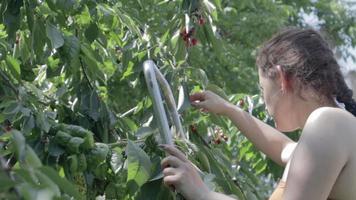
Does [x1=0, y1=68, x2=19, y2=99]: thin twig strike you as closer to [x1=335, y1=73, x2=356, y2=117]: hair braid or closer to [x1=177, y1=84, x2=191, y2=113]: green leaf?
[x1=177, y1=84, x2=191, y2=113]: green leaf

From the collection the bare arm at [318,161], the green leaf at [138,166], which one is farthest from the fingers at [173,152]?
the bare arm at [318,161]

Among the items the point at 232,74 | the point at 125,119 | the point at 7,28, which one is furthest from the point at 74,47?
the point at 232,74

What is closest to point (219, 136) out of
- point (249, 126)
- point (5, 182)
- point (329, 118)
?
point (249, 126)

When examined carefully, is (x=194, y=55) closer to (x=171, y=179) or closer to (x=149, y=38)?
(x=149, y=38)

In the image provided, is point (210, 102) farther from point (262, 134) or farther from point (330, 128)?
point (330, 128)

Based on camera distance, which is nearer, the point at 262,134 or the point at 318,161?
the point at 318,161

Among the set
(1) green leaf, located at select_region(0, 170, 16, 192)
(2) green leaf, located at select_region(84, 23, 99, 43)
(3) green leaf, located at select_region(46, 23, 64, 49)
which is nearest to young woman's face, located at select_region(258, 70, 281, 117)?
Result: (3) green leaf, located at select_region(46, 23, 64, 49)

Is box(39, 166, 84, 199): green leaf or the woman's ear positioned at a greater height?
box(39, 166, 84, 199): green leaf

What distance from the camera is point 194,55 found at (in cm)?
898

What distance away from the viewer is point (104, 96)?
4.18 metres

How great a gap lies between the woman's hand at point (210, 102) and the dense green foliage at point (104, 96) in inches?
1.7

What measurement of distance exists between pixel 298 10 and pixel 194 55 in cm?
437

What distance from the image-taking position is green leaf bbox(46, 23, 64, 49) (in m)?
2.99

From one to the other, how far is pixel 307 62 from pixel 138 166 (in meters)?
0.55
